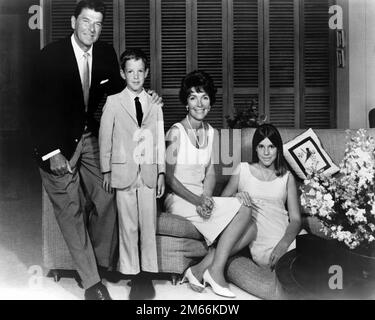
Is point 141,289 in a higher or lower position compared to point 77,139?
lower

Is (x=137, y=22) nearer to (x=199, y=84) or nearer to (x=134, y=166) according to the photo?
(x=199, y=84)

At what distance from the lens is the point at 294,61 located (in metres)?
3.80

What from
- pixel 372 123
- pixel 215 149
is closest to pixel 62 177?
pixel 215 149

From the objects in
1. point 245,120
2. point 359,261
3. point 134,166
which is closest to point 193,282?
point 134,166

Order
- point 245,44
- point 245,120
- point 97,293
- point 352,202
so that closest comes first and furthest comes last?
point 352,202 → point 97,293 → point 245,120 → point 245,44

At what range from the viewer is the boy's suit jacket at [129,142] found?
7.61ft

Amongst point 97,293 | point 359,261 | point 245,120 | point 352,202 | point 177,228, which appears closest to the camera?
point 359,261

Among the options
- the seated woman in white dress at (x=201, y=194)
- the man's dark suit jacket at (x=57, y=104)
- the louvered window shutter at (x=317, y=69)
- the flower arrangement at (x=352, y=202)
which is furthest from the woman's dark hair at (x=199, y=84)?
the louvered window shutter at (x=317, y=69)

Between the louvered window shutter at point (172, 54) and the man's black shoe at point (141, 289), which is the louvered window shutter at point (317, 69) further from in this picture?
the man's black shoe at point (141, 289)

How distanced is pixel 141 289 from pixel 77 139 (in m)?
0.83

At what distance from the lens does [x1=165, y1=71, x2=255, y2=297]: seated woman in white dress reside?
2344 mm

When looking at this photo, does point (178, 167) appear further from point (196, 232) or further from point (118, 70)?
point (118, 70)

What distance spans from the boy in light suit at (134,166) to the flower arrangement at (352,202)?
834 millimetres

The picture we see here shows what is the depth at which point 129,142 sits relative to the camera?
2.34 metres
